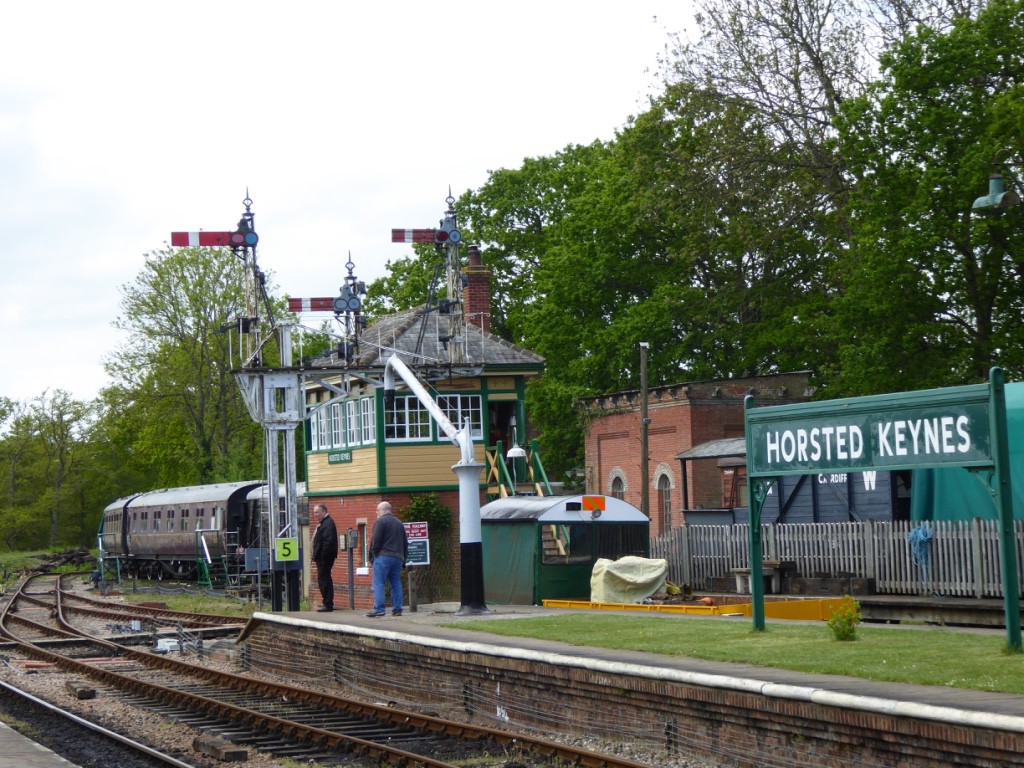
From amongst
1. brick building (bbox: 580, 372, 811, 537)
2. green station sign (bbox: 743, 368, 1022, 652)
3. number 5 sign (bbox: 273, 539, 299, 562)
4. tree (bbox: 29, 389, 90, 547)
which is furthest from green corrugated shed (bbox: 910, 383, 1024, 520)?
tree (bbox: 29, 389, 90, 547)

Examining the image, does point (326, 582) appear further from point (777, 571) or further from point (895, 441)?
point (895, 441)

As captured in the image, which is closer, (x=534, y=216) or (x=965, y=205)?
(x=965, y=205)

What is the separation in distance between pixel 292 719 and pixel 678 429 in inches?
1005

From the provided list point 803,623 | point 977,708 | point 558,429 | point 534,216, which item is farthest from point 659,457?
point 977,708

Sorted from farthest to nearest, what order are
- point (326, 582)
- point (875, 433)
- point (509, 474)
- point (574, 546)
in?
point (509, 474), point (574, 546), point (326, 582), point (875, 433)

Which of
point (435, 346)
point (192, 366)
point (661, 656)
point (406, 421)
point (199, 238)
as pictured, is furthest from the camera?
point (192, 366)

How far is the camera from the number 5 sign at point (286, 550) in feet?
73.1

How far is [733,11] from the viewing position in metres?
37.4

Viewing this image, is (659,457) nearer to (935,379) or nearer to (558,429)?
(558,429)

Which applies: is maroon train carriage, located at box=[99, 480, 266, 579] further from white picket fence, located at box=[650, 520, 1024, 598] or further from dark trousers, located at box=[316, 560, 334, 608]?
dark trousers, located at box=[316, 560, 334, 608]

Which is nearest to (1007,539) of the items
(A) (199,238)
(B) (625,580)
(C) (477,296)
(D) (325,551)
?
(B) (625,580)

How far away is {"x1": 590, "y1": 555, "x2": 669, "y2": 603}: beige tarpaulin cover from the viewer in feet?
70.9

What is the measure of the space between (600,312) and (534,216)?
10.9 m

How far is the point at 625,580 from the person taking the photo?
21672 millimetres
